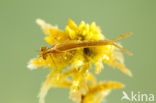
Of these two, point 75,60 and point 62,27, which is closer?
point 75,60

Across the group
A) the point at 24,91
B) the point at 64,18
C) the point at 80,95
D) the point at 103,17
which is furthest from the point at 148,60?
the point at 80,95

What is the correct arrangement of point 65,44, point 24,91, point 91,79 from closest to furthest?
point 65,44, point 91,79, point 24,91

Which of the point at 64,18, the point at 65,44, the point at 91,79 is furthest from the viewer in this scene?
the point at 64,18

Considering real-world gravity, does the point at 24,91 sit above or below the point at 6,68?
below

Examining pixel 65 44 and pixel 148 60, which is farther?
pixel 148 60

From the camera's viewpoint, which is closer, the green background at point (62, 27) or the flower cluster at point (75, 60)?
the flower cluster at point (75, 60)

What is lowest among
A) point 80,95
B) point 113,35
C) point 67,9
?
point 80,95

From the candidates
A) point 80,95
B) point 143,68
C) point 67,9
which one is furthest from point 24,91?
point 80,95

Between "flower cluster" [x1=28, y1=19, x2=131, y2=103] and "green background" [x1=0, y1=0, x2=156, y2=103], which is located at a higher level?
"green background" [x1=0, y1=0, x2=156, y2=103]

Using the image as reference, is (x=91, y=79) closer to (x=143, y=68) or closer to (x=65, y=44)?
(x=65, y=44)

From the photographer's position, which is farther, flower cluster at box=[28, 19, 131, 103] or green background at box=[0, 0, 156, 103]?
green background at box=[0, 0, 156, 103]

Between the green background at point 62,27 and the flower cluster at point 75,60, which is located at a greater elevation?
the green background at point 62,27
